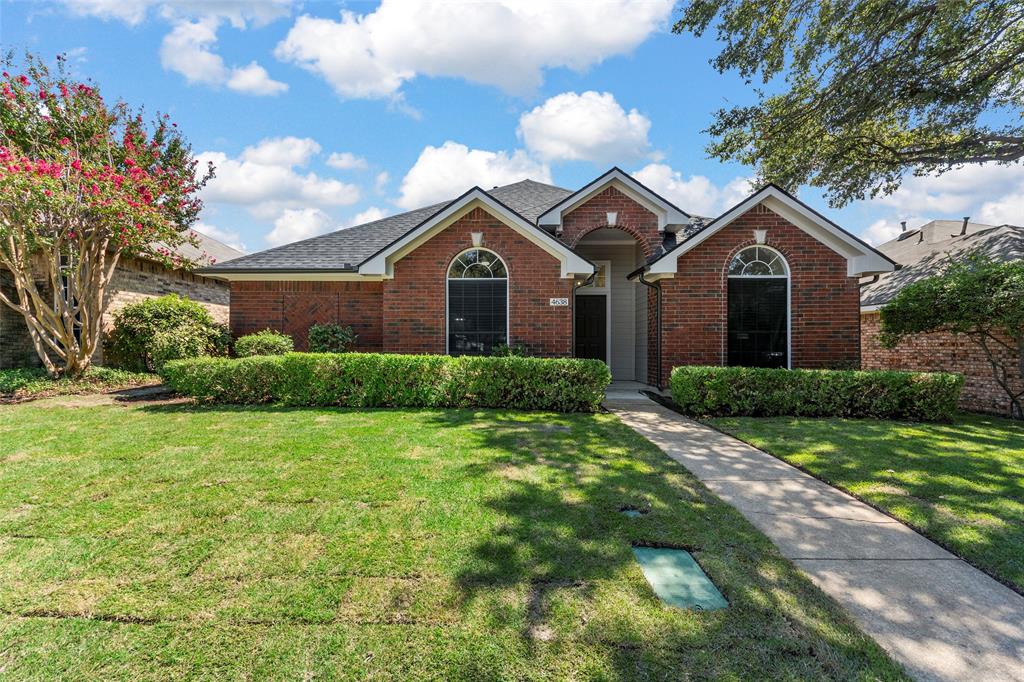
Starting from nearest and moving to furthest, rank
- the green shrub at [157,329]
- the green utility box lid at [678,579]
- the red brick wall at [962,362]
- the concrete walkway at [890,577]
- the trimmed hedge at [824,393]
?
the concrete walkway at [890,577]
the green utility box lid at [678,579]
the trimmed hedge at [824,393]
the red brick wall at [962,362]
the green shrub at [157,329]

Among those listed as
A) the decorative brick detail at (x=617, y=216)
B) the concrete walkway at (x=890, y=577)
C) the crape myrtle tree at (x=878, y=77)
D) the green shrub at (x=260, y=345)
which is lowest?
the concrete walkway at (x=890, y=577)

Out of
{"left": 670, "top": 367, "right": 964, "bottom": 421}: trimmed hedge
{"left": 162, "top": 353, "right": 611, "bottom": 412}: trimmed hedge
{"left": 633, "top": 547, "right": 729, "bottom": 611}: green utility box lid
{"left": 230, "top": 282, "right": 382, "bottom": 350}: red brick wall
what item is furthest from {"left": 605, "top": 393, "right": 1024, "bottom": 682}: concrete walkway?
{"left": 230, "top": 282, "right": 382, "bottom": 350}: red brick wall

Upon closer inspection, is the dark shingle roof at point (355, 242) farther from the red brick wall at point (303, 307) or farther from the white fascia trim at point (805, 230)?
the white fascia trim at point (805, 230)

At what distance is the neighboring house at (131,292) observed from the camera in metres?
11.7

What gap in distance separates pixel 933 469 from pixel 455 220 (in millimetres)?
9592

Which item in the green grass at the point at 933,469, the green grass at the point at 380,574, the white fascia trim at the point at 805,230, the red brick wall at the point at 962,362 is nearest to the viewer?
the green grass at the point at 380,574

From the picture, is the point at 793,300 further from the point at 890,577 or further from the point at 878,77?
the point at 890,577

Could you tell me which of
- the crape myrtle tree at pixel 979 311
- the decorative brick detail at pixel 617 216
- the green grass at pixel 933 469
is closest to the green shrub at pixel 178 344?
the decorative brick detail at pixel 617 216

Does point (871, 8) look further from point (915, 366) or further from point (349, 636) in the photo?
point (349, 636)

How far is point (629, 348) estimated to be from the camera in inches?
556

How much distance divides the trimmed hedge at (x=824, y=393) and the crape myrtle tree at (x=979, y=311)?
154 centimetres

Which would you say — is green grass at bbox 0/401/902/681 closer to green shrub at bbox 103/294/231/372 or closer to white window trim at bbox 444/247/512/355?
white window trim at bbox 444/247/512/355

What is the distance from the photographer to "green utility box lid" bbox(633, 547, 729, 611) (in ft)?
8.73

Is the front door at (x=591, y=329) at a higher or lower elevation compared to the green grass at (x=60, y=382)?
higher
